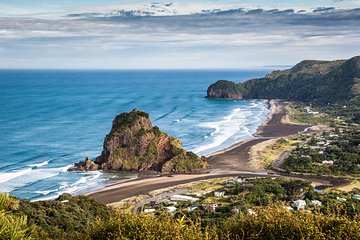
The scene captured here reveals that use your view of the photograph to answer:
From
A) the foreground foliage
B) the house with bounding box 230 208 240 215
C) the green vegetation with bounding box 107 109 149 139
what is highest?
the foreground foliage

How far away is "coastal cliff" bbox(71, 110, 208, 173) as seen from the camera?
8475 centimetres

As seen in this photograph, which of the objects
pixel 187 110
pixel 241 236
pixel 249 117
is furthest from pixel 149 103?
pixel 241 236

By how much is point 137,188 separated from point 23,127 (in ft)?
201

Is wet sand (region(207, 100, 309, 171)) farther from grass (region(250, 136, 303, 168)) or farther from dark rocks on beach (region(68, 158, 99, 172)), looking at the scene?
dark rocks on beach (region(68, 158, 99, 172))

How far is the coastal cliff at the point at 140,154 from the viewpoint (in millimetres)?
84750

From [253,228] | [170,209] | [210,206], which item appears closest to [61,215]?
[170,209]

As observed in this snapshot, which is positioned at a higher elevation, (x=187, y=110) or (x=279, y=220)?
(x=279, y=220)

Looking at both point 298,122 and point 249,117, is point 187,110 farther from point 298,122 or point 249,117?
point 298,122

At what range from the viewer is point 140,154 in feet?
285

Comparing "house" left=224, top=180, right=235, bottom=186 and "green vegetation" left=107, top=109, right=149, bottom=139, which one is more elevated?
"green vegetation" left=107, top=109, right=149, bottom=139

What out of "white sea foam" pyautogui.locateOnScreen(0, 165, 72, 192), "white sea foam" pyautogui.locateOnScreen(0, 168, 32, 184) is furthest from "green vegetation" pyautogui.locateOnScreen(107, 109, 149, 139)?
"white sea foam" pyautogui.locateOnScreen(0, 168, 32, 184)

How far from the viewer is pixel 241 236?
22.3 m

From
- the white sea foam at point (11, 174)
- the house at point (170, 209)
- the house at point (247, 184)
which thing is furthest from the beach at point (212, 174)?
the white sea foam at point (11, 174)

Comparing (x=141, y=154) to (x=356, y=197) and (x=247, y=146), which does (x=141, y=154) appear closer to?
(x=247, y=146)
